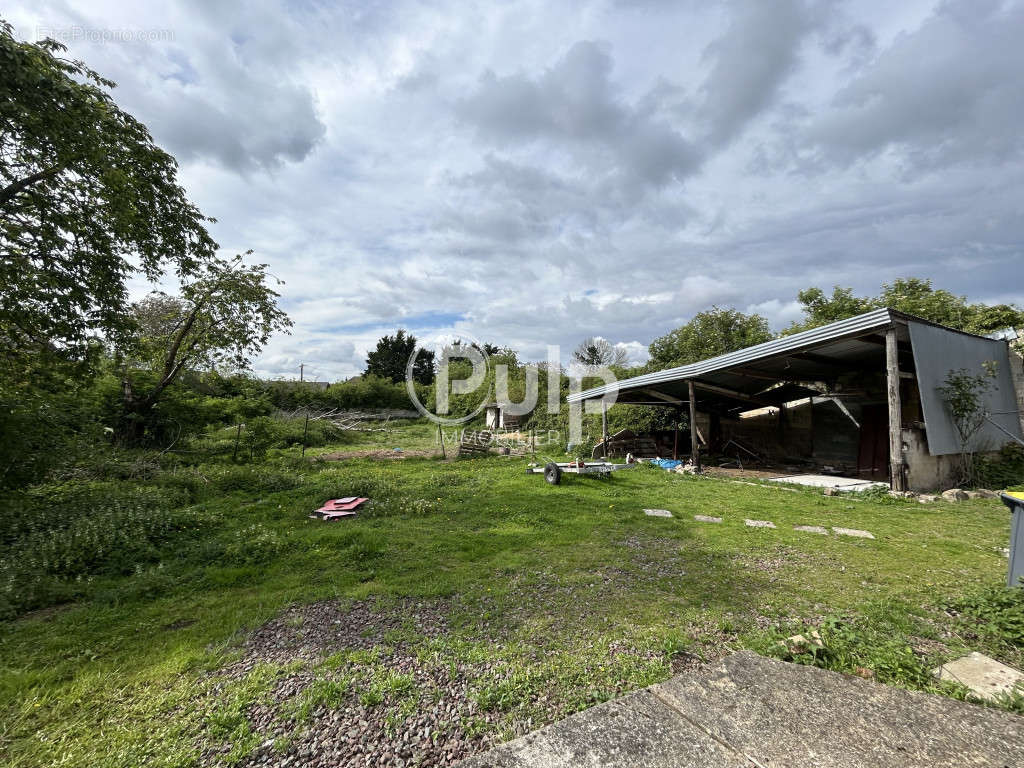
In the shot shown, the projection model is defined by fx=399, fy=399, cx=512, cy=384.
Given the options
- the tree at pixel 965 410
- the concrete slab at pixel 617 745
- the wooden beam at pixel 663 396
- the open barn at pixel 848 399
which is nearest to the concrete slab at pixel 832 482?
the open barn at pixel 848 399

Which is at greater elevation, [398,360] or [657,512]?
[398,360]

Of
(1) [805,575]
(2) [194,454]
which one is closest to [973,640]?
(1) [805,575]

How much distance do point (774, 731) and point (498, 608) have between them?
2100 mm

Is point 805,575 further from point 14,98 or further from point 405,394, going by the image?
point 405,394

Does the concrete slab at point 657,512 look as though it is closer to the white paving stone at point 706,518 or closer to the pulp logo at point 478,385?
the white paving stone at point 706,518

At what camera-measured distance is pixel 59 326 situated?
252 inches

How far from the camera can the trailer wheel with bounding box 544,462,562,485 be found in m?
8.98

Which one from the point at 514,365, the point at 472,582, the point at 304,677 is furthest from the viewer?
the point at 514,365

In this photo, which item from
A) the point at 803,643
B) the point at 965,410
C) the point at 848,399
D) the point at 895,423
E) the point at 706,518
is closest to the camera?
the point at 803,643

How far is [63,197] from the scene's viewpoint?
6.77 meters

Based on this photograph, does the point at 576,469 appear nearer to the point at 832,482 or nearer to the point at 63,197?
the point at 832,482

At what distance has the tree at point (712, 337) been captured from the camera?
77.7 feet

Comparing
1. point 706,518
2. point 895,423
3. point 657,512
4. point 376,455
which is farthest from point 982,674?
point 376,455

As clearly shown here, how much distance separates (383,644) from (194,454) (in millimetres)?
11576
